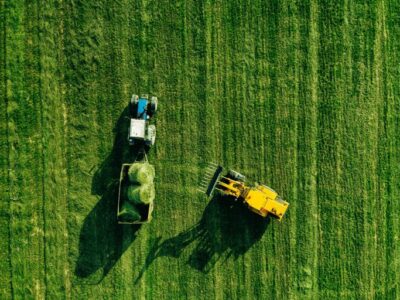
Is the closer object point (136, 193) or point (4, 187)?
point (136, 193)

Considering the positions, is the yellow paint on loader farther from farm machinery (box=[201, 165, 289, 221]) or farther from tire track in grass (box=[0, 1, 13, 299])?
tire track in grass (box=[0, 1, 13, 299])

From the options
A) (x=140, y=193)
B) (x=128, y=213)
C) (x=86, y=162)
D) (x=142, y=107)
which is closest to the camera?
(x=140, y=193)

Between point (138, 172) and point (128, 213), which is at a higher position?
point (138, 172)

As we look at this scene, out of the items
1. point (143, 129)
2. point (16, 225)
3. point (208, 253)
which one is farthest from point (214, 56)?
point (16, 225)

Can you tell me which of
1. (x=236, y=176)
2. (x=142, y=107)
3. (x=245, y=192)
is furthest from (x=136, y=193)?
(x=245, y=192)

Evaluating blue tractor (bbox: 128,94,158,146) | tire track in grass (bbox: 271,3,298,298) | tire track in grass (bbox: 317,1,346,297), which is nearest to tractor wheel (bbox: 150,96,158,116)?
blue tractor (bbox: 128,94,158,146)

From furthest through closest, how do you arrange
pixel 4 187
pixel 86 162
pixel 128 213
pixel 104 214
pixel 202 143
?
1. pixel 202 143
2. pixel 104 214
3. pixel 86 162
4. pixel 4 187
5. pixel 128 213

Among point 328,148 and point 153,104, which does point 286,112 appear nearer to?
point 328,148

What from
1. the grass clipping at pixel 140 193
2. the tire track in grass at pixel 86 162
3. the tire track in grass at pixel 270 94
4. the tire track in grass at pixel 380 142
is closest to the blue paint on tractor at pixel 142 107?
the tire track in grass at pixel 86 162

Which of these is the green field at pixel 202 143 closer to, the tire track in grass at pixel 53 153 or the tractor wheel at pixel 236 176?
the tire track in grass at pixel 53 153
